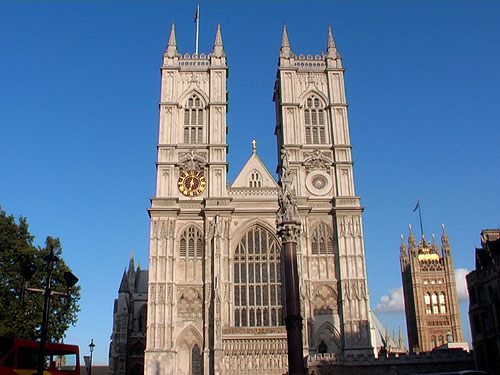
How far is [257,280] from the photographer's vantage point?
4131cm

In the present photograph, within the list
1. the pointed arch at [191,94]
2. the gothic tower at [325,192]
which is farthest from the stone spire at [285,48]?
the pointed arch at [191,94]

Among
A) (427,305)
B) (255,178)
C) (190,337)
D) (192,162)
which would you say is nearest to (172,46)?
(192,162)

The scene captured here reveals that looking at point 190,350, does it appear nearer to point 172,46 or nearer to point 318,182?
point 318,182

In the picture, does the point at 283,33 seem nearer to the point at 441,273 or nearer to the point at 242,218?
the point at 242,218

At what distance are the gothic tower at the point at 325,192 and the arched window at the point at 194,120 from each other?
6403 millimetres

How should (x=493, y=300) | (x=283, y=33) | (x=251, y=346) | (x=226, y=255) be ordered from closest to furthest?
(x=493, y=300), (x=251, y=346), (x=226, y=255), (x=283, y=33)

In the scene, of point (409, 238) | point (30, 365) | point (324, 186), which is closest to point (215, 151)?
point (324, 186)

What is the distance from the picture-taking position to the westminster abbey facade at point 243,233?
127 ft

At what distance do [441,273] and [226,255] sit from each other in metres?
57.7

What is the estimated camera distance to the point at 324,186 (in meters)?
43.9

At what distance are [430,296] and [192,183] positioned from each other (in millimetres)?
57026

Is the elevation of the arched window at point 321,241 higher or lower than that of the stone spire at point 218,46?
lower

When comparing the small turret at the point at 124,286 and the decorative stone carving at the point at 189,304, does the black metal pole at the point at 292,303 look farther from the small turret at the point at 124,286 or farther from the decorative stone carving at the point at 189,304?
the small turret at the point at 124,286

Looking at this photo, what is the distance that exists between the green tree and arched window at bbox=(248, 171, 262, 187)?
1524cm
